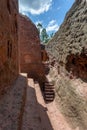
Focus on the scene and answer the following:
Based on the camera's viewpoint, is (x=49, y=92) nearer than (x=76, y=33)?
No

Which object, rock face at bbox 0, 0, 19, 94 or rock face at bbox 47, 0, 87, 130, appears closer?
rock face at bbox 0, 0, 19, 94

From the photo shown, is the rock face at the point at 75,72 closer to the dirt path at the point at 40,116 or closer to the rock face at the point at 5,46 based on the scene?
the dirt path at the point at 40,116

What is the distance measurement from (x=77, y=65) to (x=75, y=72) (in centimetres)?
34

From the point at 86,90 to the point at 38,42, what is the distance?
6.75 m

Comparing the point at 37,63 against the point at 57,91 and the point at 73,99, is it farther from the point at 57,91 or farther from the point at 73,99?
the point at 73,99

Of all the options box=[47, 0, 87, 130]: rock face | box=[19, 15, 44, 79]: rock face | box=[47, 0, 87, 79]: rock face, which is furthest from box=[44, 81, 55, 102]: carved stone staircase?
box=[47, 0, 87, 79]: rock face

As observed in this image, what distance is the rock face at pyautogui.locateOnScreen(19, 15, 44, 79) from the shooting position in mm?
11250

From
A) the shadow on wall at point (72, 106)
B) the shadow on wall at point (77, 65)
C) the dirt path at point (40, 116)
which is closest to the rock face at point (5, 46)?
the dirt path at point (40, 116)

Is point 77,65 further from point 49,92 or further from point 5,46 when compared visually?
point 5,46

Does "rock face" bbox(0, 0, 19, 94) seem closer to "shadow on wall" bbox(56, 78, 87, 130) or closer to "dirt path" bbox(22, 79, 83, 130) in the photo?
"dirt path" bbox(22, 79, 83, 130)

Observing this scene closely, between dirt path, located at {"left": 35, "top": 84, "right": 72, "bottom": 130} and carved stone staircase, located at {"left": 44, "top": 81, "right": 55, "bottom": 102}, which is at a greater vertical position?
carved stone staircase, located at {"left": 44, "top": 81, "right": 55, "bottom": 102}

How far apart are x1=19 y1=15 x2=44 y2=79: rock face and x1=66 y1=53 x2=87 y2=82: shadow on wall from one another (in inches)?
145

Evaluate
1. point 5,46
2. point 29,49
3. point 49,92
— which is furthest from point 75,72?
point 29,49

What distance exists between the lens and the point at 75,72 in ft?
23.9
